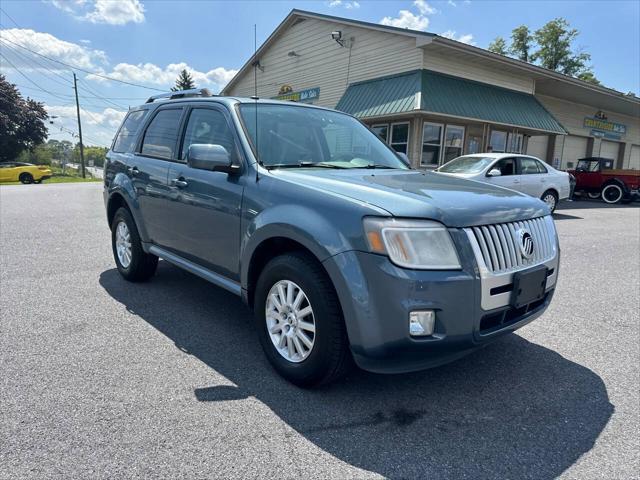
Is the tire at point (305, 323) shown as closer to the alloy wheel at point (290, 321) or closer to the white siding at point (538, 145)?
the alloy wheel at point (290, 321)

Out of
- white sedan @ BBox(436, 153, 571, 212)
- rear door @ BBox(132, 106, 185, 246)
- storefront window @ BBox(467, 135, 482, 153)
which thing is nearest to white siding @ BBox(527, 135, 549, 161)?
storefront window @ BBox(467, 135, 482, 153)

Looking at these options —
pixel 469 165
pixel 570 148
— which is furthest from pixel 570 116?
pixel 469 165

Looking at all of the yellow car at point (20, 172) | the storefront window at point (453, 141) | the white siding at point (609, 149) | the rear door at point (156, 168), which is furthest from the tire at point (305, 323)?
the yellow car at point (20, 172)

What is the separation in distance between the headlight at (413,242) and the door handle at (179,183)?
6.65ft

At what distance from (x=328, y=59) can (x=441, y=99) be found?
634 cm

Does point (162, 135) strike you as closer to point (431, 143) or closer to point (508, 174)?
point (508, 174)

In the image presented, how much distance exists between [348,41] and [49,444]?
60.1 ft

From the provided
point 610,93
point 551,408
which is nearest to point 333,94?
point 610,93

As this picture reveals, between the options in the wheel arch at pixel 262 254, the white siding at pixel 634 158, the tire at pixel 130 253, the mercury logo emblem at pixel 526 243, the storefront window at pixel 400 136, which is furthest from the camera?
the white siding at pixel 634 158

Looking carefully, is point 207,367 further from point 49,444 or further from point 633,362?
point 633,362

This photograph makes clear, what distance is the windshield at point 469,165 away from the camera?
1089cm

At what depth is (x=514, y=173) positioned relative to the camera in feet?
38.5

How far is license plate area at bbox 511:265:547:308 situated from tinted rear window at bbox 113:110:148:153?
4.18 metres

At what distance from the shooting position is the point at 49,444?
2268 millimetres
